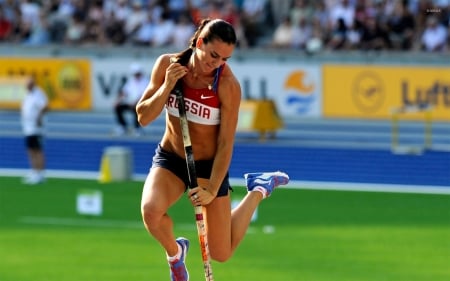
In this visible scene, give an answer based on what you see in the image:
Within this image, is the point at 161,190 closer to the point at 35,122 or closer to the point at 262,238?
the point at 262,238

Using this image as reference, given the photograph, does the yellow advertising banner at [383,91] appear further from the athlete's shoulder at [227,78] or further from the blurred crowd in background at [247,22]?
the athlete's shoulder at [227,78]

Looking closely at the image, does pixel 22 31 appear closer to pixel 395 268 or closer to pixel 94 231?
pixel 94 231

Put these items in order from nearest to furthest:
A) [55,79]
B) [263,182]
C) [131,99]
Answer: [263,182] < [131,99] < [55,79]

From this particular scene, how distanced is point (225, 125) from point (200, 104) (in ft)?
0.82

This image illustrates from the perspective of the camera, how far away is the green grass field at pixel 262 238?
Result: 46.6 ft

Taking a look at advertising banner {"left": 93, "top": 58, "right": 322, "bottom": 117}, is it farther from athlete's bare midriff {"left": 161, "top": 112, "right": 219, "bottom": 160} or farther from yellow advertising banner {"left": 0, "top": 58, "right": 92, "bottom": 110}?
athlete's bare midriff {"left": 161, "top": 112, "right": 219, "bottom": 160}

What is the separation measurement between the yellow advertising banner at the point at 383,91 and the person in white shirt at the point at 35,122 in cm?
749

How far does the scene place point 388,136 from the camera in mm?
25625

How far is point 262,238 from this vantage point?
1664 centimetres

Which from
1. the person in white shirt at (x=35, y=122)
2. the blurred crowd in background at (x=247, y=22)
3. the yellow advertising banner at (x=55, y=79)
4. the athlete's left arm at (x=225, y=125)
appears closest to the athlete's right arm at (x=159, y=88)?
the athlete's left arm at (x=225, y=125)

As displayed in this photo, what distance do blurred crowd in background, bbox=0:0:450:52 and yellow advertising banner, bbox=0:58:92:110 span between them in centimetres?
72

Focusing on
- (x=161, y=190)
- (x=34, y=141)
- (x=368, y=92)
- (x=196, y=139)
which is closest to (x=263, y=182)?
(x=196, y=139)

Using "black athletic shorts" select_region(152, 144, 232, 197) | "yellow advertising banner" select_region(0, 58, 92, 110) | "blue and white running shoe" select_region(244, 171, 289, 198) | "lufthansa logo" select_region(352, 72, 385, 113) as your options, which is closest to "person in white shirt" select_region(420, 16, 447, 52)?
"lufthansa logo" select_region(352, 72, 385, 113)

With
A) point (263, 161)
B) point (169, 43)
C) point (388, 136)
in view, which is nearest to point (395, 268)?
point (263, 161)
